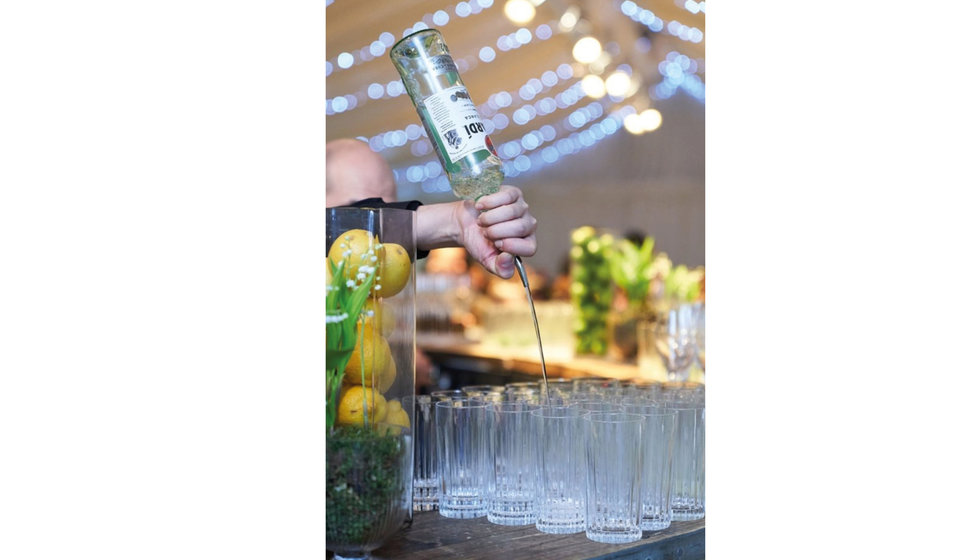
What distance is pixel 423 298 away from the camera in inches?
202

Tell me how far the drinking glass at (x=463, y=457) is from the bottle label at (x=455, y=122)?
373mm

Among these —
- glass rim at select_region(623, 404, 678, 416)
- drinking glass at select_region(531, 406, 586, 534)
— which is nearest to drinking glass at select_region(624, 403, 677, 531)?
glass rim at select_region(623, 404, 678, 416)

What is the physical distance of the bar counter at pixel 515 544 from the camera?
1.13 m

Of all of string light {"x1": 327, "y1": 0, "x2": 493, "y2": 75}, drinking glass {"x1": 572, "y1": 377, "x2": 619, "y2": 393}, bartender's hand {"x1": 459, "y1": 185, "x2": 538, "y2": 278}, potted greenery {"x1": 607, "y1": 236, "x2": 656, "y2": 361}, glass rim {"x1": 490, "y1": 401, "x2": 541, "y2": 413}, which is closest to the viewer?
glass rim {"x1": 490, "y1": 401, "x2": 541, "y2": 413}

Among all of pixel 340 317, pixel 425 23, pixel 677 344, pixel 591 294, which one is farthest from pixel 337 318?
pixel 591 294

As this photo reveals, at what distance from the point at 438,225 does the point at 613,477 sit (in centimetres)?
66

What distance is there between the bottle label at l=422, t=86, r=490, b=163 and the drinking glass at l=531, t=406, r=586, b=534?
40 centimetres

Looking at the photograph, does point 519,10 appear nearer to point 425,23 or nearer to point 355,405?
point 425,23

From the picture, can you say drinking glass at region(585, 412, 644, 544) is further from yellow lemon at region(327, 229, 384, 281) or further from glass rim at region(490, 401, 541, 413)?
yellow lemon at region(327, 229, 384, 281)

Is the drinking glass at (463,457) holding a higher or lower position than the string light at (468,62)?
lower

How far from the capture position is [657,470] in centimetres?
125

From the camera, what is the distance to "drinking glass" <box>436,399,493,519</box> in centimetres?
128

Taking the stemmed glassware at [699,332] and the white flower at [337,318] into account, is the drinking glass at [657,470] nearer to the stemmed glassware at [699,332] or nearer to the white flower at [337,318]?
the white flower at [337,318]

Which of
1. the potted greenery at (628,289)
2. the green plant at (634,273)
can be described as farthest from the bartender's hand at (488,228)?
the green plant at (634,273)
